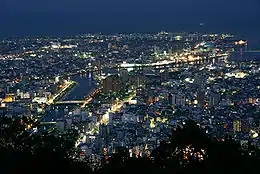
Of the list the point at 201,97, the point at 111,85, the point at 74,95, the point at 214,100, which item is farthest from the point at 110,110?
the point at 111,85

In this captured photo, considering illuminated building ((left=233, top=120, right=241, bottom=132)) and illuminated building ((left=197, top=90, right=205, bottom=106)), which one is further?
illuminated building ((left=197, top=90, right=205, bottom=106))

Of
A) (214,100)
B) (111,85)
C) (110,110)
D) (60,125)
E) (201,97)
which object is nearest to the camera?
(60,125)

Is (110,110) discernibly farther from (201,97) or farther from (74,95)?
(74,95)

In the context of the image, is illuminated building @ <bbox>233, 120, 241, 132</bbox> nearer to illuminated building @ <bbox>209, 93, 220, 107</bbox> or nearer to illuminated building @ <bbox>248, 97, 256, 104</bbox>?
illuminated building @ <bbox>209, 93, 220, 107</bbox>

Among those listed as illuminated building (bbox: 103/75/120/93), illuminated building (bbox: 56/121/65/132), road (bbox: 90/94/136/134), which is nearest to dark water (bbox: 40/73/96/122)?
illuminated building (bbox: 103/75/120/93)

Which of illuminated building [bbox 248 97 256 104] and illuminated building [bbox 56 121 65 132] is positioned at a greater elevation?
illuminated building [bbox 248 97 256 104]

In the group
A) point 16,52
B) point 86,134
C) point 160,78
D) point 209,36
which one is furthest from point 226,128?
point 209,36

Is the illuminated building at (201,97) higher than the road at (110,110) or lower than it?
higher

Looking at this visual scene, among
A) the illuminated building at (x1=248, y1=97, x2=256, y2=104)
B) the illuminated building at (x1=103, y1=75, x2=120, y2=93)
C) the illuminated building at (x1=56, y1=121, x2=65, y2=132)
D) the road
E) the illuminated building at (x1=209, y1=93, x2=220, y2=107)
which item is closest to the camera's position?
the illuminated building at (x1=56, y1=121, x2=65, y2=132)

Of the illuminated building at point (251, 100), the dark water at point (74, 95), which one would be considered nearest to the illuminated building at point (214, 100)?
the illuminated building at point (251, 100)

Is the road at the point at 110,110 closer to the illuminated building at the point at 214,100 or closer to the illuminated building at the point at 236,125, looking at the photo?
the illuminated building at the point at 214,100

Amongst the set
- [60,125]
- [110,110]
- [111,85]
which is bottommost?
[60,125]
